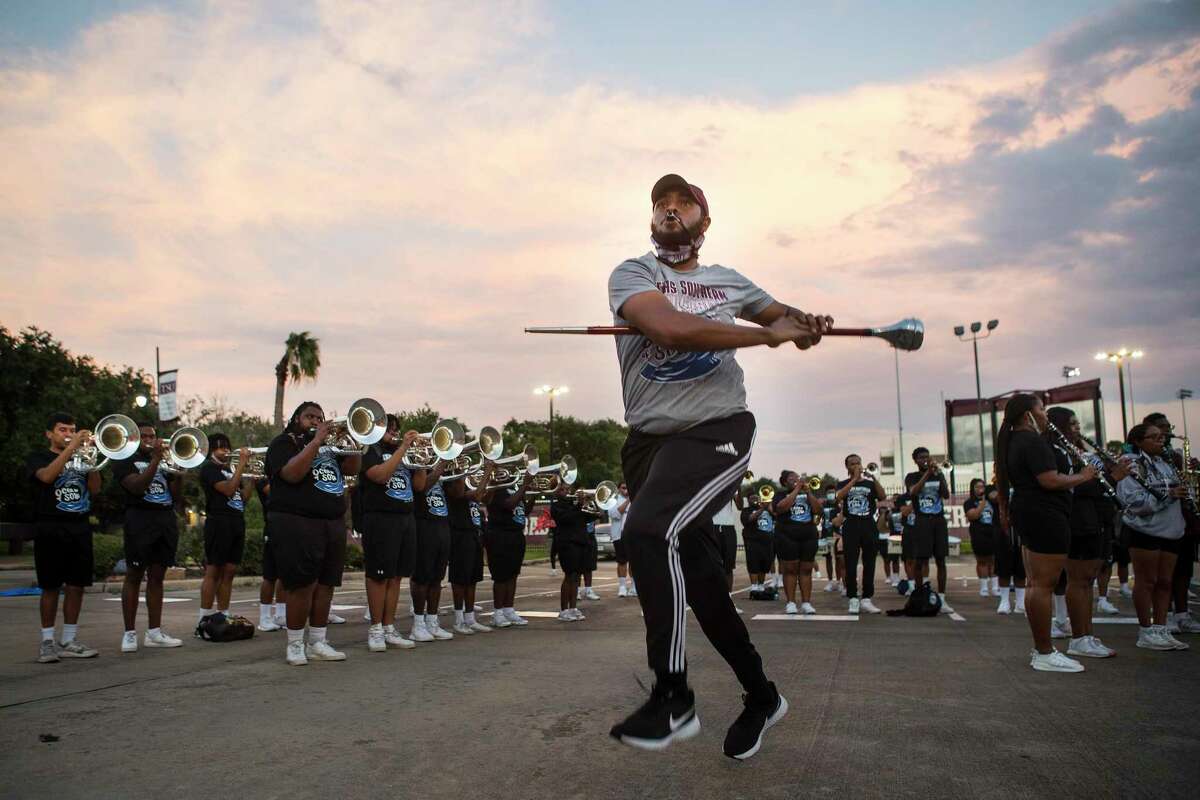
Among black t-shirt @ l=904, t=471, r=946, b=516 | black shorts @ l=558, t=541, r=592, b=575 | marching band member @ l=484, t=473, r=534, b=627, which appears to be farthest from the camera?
black t-shirt @ l=904, t=471, r=946, b=516

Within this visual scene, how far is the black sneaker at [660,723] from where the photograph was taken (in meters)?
3.01

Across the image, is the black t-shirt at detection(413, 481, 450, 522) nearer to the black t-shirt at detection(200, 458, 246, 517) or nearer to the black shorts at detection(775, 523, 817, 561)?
the black t-shirt at detection(200, 458, 246, 517)

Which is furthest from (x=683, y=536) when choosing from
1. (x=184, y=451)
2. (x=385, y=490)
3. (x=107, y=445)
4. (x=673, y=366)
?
(x=184, y=451)

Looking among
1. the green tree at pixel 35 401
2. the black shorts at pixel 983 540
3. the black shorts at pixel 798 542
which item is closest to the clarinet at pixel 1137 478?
the black shorts at pixel 798 542

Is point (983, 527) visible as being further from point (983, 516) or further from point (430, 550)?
point (430, 550)

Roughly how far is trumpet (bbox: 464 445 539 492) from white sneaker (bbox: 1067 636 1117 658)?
6.04 meters

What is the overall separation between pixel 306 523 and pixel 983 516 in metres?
11.3

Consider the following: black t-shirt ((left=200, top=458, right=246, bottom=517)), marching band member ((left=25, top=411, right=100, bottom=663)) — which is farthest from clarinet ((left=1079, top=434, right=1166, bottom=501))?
marching band member ((left=25, top=411, right=100, bottom=663))

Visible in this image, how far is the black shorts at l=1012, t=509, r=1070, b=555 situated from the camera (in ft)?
21.6

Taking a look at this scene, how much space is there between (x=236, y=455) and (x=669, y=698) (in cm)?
819

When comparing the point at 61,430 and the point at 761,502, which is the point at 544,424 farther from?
the point at 61,430

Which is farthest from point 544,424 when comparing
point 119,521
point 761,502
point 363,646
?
point 363,646

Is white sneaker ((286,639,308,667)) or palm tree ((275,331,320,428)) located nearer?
white sneaker ((286,639,308,667))

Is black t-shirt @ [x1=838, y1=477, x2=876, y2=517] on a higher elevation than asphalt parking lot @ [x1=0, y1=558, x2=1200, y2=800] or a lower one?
higher
